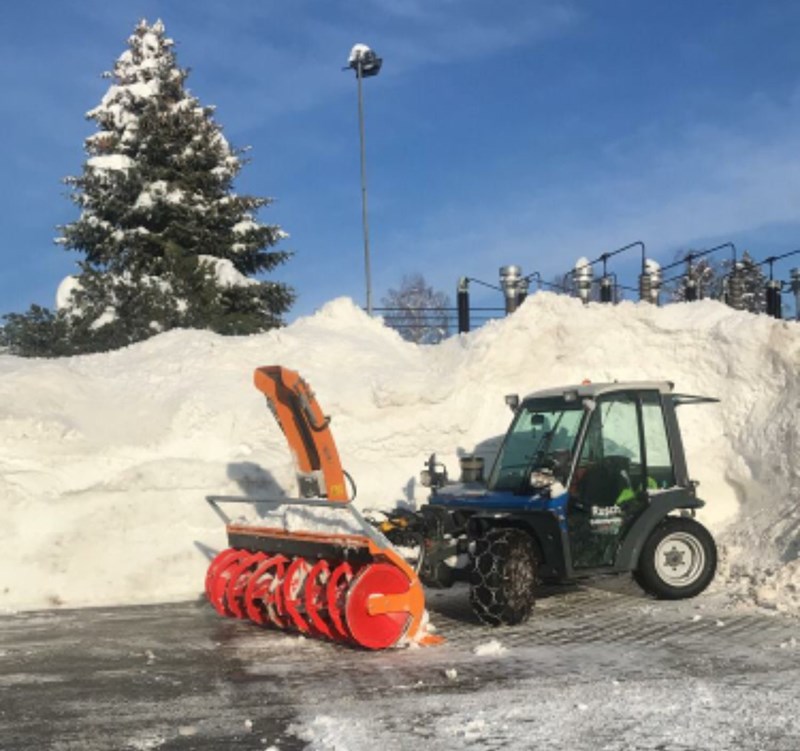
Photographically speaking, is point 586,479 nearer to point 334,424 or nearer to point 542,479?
Result: point 542,479

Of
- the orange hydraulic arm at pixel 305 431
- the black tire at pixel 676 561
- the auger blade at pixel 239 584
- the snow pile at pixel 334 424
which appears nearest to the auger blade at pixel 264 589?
the auger blade at pixel 239 584

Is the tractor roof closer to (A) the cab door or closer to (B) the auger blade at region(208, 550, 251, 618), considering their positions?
(A) the cab door

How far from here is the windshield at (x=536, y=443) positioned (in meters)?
8.93

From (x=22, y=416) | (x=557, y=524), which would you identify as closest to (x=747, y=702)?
(x=557, y=524)

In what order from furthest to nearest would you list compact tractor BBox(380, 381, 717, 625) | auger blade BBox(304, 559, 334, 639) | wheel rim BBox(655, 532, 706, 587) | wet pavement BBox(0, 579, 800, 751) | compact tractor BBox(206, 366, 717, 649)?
wheel rim BBox(655, 532, 706, 587)
compact tractor BBox(380, 381, 717, 625)
auger blade BBox(304, 559, 334, 639)
compact tractor BBox(206, 366, 717, 649)
wet pavement BBox(0, 579, 800, 751)

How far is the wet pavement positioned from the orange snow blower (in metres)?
0.19

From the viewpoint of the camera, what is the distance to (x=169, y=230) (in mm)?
22375

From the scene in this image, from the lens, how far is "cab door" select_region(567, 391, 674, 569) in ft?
28.6

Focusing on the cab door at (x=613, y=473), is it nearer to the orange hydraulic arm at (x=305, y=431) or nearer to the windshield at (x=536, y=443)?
the windshield at (x=536, y=443)

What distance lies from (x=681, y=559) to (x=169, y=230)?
16.1 meters

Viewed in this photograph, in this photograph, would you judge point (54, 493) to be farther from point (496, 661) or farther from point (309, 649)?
point (496, 661)

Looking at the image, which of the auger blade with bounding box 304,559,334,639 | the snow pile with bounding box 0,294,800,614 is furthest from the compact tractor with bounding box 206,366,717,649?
the snow pile with bounding box 0,294,800,614

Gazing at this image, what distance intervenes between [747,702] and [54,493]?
25.7 ft

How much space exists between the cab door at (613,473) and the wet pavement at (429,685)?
0.64 m
